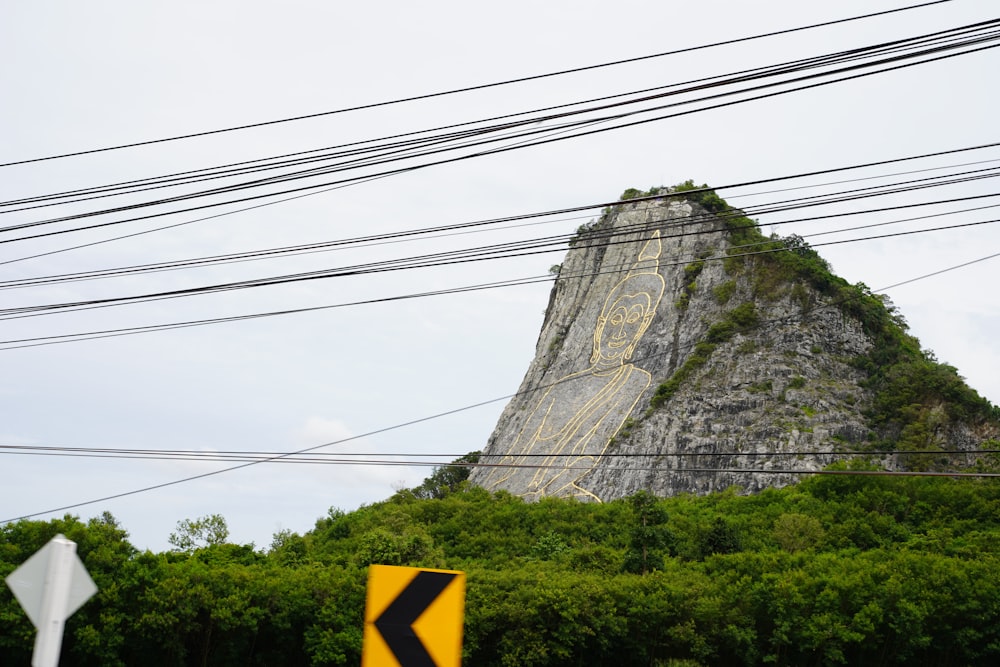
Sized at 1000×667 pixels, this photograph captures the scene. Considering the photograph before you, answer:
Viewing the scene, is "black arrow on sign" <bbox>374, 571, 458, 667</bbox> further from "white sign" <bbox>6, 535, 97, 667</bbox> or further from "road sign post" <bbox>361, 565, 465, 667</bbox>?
"white sign" <bbox>6, 535, 97, 667</bbox>

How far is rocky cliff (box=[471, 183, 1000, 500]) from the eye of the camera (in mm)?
55844

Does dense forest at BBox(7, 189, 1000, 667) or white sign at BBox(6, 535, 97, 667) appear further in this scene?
dense forest at BBox(7, 189, 1000, 667)

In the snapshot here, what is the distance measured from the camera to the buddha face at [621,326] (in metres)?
67.4

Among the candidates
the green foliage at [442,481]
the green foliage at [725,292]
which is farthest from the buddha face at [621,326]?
the green foliage at [442,481]

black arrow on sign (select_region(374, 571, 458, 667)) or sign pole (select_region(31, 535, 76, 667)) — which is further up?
sign pole (select_region(31, 535, 76, 667))

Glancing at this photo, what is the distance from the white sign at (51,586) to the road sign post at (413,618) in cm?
236

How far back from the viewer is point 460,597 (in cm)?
588

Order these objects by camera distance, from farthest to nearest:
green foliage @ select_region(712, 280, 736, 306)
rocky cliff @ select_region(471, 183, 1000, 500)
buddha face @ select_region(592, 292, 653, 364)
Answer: buddha face @ select_region(592, 292, 653, 364), green foliage @ select_region(712, 280, 736, 306), rocky cliff @ select_region(471, 183, 1000, 500)

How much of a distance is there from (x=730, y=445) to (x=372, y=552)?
82.4 ft

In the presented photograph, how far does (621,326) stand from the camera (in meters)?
68.7

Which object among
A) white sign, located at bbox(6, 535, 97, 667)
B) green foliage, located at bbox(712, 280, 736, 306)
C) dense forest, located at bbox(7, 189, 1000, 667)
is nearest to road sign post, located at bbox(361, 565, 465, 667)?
white sign, located at bbox(6, 535, 97, 667)

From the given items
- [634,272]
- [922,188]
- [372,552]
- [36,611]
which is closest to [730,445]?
[634,272]

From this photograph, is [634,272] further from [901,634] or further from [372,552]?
[901,634]

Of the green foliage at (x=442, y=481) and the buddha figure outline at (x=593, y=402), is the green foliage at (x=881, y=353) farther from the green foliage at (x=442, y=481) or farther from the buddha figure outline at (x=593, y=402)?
the green foliage at (x=442, y=481)
